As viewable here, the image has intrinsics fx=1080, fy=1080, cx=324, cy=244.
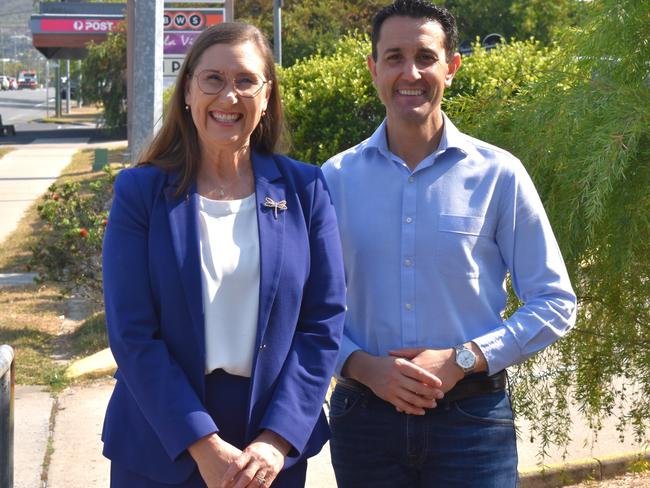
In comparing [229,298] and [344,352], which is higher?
[229,298]

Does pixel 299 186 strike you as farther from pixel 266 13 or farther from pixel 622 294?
pixel 266 13

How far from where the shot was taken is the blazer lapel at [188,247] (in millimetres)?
2492

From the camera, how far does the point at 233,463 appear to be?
2.43 meters

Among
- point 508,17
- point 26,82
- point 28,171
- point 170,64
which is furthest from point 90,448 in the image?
point 26,82

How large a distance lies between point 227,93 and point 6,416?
125 cm

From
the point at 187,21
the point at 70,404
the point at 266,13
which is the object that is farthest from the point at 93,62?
the point at 70,404

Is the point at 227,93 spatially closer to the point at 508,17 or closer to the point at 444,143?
the point at 444,143

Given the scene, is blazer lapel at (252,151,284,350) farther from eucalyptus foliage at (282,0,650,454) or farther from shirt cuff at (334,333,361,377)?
eucalyptus foliage at (282,0,650,454)

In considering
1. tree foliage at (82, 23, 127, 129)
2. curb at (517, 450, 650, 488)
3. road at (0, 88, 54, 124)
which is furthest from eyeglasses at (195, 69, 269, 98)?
road at (0, 88, 54, 124)

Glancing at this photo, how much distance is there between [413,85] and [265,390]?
87cm

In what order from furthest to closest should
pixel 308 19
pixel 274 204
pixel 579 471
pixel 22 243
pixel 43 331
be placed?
1. pixel 308 19
2. pixel 22 243
3. pixel 43 331
4. pixel 579 471
5. pixel 274 204

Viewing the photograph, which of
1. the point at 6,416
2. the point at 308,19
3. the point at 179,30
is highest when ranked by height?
the point at 308,19

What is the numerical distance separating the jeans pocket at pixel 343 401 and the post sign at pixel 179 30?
22.7ft

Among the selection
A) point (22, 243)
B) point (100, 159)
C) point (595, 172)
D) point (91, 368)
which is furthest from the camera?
point (100, 159)
